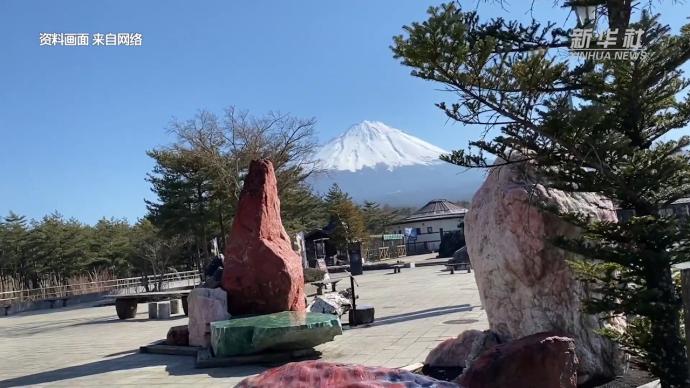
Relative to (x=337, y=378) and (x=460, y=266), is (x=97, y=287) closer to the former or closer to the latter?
(x=460, y=266)

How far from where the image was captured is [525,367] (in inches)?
158

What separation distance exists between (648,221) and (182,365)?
20.6 feet

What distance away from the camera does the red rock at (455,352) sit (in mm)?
5434

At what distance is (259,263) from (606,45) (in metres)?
6.73

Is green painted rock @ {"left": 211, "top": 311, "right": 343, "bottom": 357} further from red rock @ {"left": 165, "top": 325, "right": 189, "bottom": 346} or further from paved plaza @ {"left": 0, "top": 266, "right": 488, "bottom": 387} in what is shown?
red rock @ {"left": 165, "top": 325, "right": 189, "bottom": 346}

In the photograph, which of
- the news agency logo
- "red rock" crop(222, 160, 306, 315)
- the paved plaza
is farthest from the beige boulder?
"red rock" crop(222, 160, 306, 315)

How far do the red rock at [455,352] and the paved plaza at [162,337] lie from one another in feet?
3.64

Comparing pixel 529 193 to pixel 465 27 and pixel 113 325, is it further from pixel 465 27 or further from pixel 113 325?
pixel 113 325

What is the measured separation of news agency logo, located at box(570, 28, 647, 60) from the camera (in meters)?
3.91

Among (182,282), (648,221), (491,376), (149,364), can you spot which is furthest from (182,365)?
(182,282)

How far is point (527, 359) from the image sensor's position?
13.3 ft

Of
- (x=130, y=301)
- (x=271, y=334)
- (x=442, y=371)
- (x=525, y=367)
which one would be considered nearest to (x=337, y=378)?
(x=525, y=367)

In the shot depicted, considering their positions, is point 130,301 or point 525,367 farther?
point 130,301

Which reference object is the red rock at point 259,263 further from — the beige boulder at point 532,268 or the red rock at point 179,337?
the beige boulder at point 532,268
